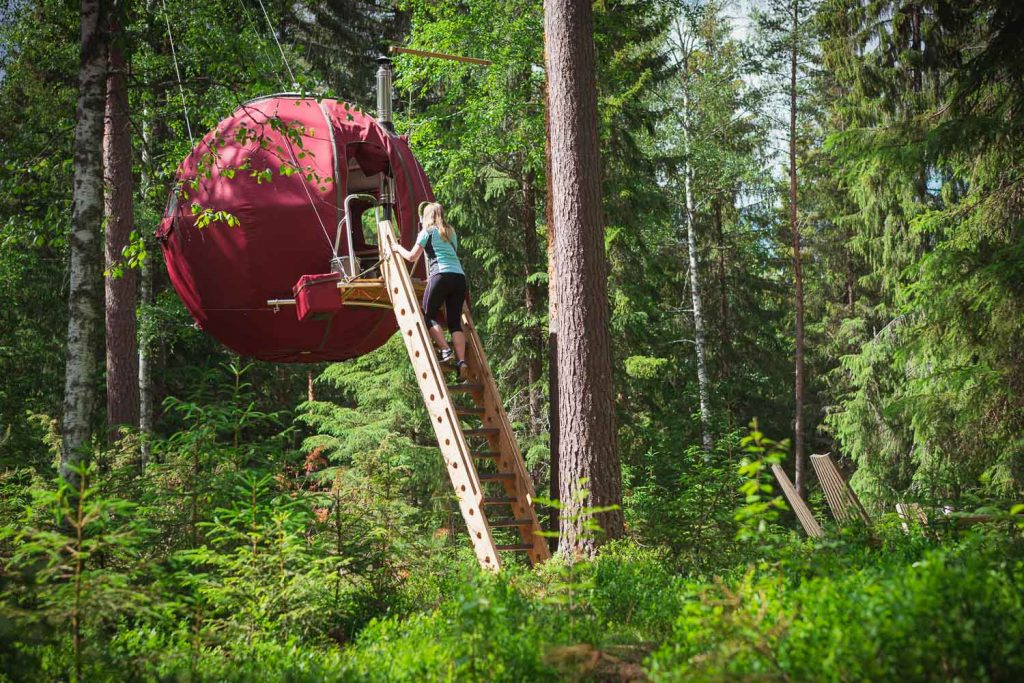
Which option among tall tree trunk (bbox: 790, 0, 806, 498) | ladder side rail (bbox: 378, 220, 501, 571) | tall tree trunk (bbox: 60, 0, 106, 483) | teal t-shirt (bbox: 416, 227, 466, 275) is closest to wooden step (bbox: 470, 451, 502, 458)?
ladder side rail (bbox: 378, 220, 501, 571)

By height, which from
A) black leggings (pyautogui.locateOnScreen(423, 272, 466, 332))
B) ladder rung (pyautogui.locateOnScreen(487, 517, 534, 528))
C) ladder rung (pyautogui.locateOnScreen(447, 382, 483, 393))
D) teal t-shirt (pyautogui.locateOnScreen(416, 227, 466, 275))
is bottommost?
ladder rung (pyautogui.locateOnScreen(487, 517, 534, 528))

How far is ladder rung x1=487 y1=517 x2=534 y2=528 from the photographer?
27.5 feet

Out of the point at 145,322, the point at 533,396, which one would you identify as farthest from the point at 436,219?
the point at 145,322

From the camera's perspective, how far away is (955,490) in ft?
32.7

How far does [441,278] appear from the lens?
9.40 metres

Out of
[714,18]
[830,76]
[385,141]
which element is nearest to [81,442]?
[385,141]

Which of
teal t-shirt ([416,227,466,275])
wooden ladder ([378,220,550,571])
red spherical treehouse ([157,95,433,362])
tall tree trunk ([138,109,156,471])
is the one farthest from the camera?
tall tree trunk ([138,109,156,471])

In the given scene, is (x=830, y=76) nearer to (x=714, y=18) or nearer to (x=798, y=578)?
(x=714, y=18)

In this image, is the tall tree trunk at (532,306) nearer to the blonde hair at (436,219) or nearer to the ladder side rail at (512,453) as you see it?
the ladder side rail at (512,453)

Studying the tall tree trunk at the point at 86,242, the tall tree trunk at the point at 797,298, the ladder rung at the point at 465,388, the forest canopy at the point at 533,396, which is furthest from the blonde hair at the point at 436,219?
the tall tree trunk at the point at 797,298

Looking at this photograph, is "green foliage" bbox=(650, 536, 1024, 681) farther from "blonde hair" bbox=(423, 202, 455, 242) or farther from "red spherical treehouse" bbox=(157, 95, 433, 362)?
"red spherical treehouse" bbox=(157, 95, 433, 362)

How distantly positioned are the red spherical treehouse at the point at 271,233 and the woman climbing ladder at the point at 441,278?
2.88 ft

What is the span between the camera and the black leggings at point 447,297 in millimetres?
9414

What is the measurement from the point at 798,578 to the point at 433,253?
216 inches
